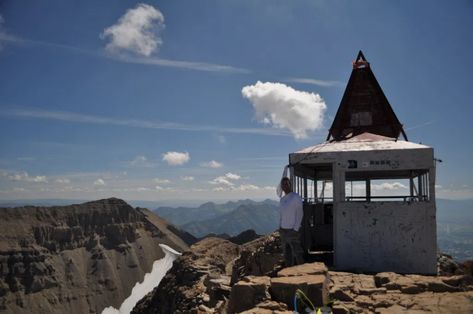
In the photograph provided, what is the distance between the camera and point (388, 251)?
11648mm

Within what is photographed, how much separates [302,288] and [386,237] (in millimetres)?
5232

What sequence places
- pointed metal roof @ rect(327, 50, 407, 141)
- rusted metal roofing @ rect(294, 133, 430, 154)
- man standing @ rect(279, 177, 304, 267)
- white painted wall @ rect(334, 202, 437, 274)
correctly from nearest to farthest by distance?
1. man standing @ rect(279, 177, 304, 267)
2. white painted wall @ rect(334, 202, 437, 274)
3. rusted metal roofing @ rect(294, 133, 430, 154)
4. pointed metal roof @ rect(327, 50, 407, 141)

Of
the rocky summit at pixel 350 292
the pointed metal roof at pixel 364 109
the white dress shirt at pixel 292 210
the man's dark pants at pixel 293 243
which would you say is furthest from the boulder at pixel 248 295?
the pointed metal roof at pixel 364 109

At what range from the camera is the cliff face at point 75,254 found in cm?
8956

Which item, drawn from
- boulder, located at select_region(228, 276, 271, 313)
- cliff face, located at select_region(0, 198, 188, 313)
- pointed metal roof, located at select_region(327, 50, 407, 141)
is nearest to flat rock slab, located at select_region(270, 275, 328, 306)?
boulder, located at select_region(228, 276, 271, 313)

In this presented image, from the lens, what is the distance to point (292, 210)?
413 inches

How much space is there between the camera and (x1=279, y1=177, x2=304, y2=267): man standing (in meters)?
10.5

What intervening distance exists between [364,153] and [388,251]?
9.51ft

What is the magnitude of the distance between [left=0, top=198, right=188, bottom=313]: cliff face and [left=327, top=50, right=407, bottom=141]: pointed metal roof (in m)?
88.3

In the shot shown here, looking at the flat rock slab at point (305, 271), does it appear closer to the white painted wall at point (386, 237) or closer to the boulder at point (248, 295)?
the boulder at point (248, 295)

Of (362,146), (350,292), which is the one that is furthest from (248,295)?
(362,146)

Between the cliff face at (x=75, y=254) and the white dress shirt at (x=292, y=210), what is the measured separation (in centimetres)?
9262

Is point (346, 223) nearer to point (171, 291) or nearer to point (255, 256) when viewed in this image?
point (255, 256)

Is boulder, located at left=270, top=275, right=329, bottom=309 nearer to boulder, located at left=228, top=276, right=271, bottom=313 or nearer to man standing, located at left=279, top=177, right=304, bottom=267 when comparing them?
boulder, located at left=228, top=276, right=271, bottom=313
